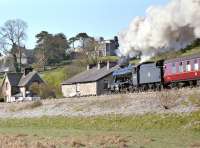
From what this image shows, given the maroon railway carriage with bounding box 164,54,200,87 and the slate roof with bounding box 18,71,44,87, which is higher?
the slate roof with bounding box 18,71,44,87

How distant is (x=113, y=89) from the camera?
52.7 metres

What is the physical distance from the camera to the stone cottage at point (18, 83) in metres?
98.5

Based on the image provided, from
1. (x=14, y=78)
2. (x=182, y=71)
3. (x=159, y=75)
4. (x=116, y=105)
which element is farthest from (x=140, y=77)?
(x=14, y=78)

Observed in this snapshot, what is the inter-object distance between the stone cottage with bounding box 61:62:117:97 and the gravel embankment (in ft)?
72.1

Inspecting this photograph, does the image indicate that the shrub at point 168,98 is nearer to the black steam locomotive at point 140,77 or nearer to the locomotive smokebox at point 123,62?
the black steam locomotive at point 140,77

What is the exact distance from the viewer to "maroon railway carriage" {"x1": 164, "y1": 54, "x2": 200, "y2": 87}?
40.8 meters

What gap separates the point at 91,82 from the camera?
263 feet

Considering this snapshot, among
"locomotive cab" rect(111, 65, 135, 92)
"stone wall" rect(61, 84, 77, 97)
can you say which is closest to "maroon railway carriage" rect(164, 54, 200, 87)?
"locomotive cab" rect(111, 65, 135, 92)

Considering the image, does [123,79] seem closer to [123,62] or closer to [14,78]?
[123,62]

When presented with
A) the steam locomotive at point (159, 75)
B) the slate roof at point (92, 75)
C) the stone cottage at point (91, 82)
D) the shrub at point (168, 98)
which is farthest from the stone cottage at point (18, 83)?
the shrub at point (168, 98)

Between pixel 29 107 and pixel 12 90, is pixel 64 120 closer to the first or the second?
pixel 29 107

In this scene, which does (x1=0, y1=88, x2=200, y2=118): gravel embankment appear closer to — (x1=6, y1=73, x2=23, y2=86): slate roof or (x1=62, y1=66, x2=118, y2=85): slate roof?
(x1=62, y1=66, x2=118, y2=85): slate roof

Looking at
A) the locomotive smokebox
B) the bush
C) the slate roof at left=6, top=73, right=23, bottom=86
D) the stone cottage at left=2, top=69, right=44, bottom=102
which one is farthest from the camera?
the slate roof at left=6, top=73, right=23, bottom=86

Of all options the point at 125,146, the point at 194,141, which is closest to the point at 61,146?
the point at 125,146
